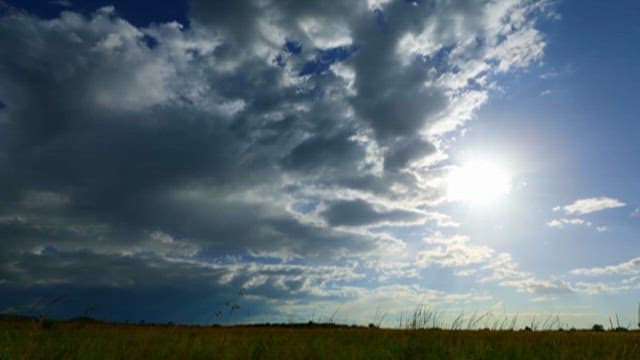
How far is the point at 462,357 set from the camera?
973cm

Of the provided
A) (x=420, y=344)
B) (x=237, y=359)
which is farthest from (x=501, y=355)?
(x=237, y=359)

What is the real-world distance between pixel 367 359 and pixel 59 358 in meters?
5.54

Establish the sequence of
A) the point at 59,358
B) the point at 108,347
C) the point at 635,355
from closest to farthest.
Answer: the point at 59,358
the point at 108,347
the point at 635,355

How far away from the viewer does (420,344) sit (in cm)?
1145

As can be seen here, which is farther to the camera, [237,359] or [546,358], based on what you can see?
[546,358]

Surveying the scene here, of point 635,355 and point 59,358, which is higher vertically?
point 635,355

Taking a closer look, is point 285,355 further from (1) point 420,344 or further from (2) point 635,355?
(2) point 635,355

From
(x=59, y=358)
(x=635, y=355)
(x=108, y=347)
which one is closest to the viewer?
(x=59, y=358)

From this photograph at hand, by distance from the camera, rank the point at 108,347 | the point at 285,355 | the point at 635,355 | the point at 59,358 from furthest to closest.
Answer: the point at 635,355, the point at 108,347, the point at 285,355, the point at 59,358

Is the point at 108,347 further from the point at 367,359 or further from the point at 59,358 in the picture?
the point at 367,359

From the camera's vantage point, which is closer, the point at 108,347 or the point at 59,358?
the point at 59,358

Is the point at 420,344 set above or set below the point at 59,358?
above

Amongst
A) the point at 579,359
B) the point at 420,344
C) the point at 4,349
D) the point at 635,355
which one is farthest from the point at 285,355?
the point at 635,355

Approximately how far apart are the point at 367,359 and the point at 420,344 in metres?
2.17
